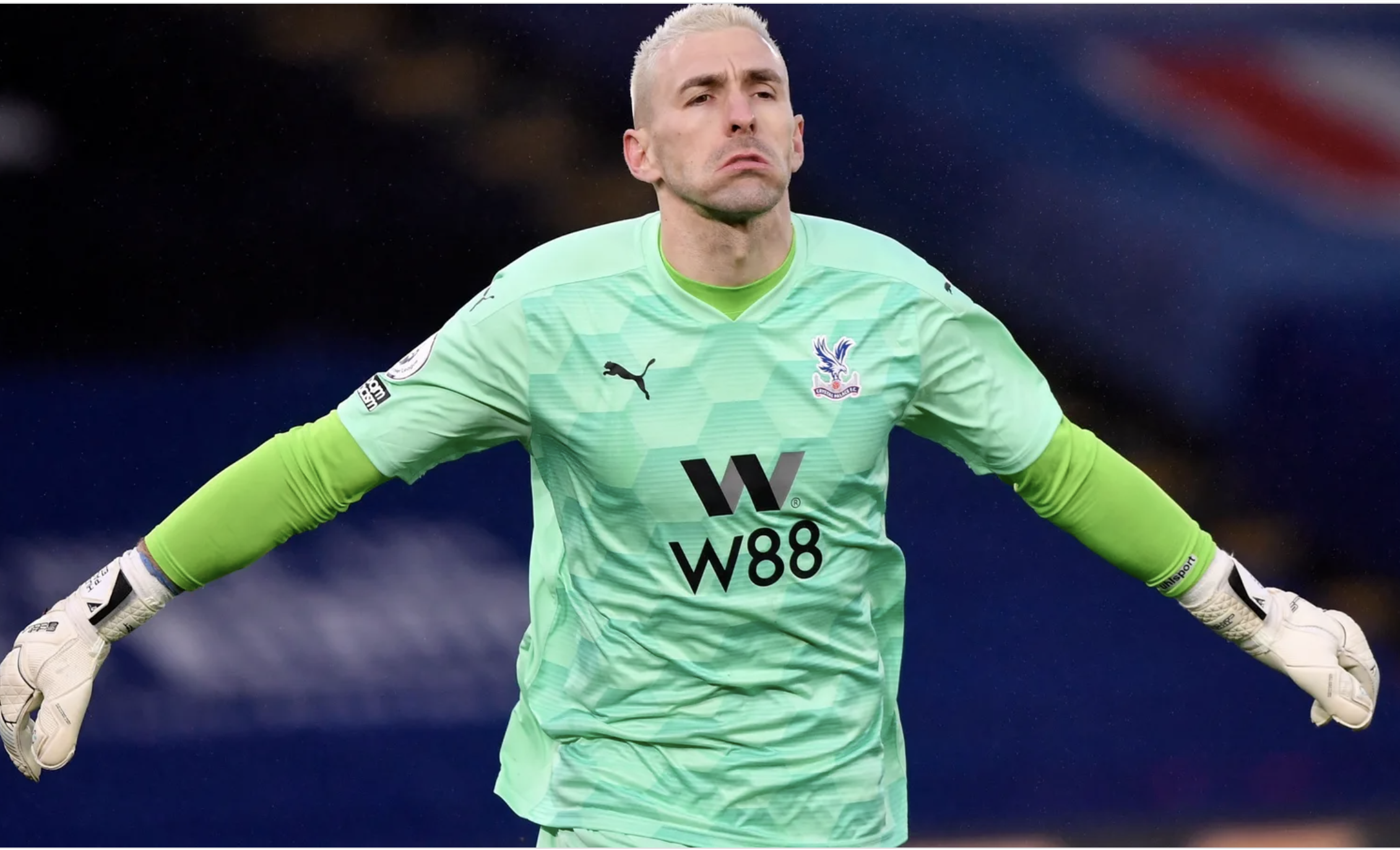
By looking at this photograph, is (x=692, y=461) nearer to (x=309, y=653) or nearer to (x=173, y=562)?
(x=173, y=562)

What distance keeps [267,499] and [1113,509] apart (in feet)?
5.18

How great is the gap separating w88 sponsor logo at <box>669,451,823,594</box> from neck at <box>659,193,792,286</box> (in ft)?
1.11

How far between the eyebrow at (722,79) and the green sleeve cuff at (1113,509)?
855 mm

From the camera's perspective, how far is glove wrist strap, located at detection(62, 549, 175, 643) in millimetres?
3934

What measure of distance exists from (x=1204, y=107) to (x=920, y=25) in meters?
0.84

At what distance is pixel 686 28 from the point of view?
3891 millimetres

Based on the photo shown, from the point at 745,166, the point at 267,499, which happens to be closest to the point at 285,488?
the point at 267,499

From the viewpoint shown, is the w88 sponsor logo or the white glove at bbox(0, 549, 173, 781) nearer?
the w88 sponsor logo

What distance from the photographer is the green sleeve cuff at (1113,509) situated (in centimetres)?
398

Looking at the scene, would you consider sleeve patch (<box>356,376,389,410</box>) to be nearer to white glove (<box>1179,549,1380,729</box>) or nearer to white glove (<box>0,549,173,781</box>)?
white glove (<box>0,549,173,781</box>)

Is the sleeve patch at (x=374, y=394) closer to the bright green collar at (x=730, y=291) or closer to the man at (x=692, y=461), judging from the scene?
the man at (x=692, y=461)

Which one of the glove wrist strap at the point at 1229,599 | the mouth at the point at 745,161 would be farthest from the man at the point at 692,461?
the glove wrist strap at the point at 1229,599

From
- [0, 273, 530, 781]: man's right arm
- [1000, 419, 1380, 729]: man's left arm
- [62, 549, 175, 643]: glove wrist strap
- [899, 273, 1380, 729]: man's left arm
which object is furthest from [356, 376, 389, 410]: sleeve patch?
[1000, 419, 1380, 729]: man's left arm

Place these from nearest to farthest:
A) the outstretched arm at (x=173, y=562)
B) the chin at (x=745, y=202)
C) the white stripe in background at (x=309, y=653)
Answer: the chin at (x=745, y=202)
the outstretched arm at (x=173, y=562)
the white stripe in background at (x=309, y=653)
